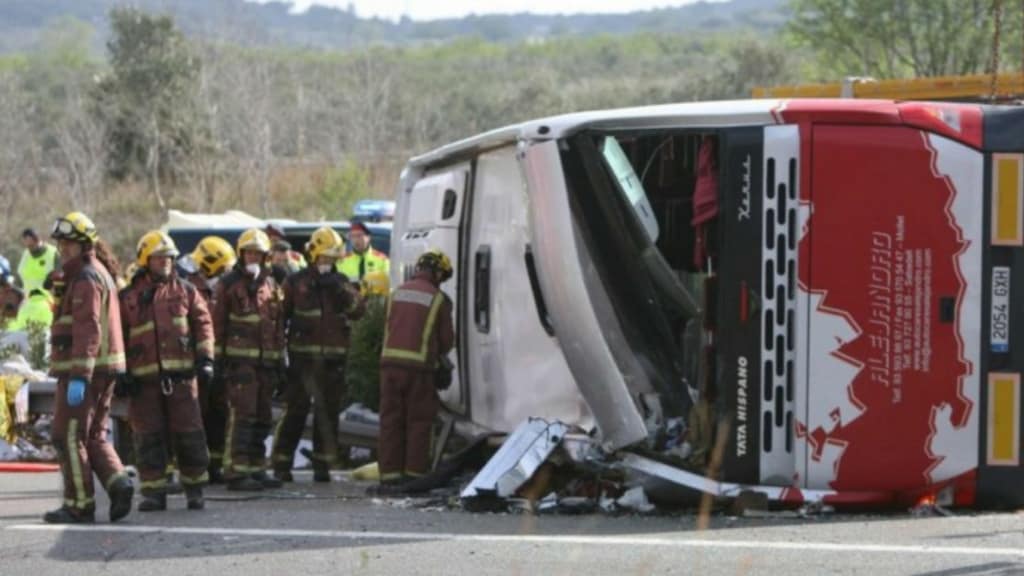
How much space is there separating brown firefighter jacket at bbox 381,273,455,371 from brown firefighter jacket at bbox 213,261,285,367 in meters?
0.97

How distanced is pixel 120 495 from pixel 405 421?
2.17m

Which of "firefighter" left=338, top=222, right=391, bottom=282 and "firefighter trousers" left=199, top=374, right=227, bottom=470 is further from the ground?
"firefighter" left=338, top=222, right=391, bottom=282

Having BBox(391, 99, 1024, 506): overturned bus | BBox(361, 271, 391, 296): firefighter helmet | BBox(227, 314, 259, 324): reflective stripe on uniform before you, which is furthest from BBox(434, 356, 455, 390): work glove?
BBox(361, 271, 391, 296): firefighter helmet

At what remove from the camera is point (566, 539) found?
8.99 metres

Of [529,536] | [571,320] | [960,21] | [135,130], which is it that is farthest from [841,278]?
[135,130]

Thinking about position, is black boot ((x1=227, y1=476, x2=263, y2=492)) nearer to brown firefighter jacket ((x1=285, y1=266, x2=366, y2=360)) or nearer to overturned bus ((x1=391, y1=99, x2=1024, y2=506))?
A: brown firefighter jacket ((x1=285, y1=266, x2=366, y2=360))

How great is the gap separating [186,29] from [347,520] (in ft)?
143

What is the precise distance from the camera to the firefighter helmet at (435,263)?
1164cm

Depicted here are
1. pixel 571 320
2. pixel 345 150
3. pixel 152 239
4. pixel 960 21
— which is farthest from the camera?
pixel 345 150

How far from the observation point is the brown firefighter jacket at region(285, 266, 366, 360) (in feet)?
41.7

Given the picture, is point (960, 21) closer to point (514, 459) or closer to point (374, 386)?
point (374, 386)

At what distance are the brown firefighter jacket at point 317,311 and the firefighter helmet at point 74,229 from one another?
2.65m

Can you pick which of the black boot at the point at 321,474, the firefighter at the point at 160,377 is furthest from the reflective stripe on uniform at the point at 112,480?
the black boot at the point at 321,474

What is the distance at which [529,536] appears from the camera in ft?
29.9
